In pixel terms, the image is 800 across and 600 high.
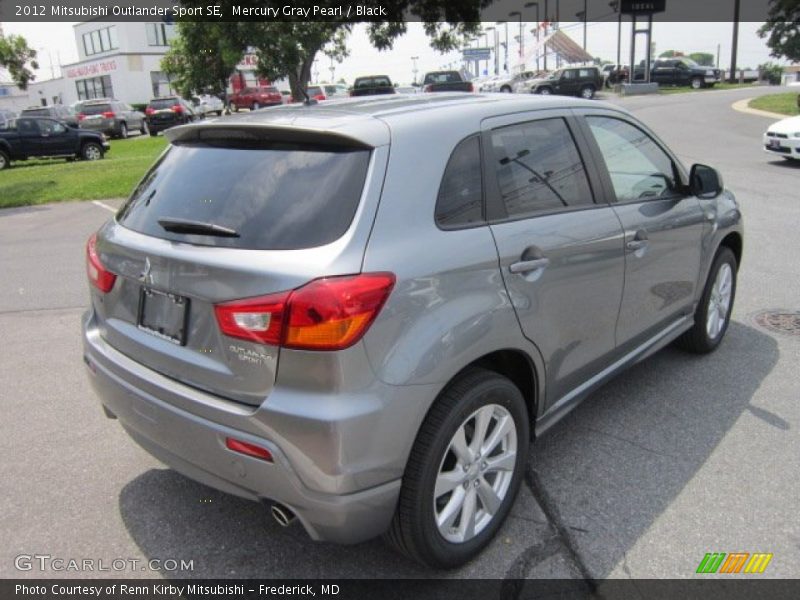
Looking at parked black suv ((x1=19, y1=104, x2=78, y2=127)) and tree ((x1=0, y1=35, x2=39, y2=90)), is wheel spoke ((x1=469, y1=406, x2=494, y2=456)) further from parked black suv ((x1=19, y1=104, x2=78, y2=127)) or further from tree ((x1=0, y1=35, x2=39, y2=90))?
parked black suv ((x1=19, y1=104, x2=78, y2=127))

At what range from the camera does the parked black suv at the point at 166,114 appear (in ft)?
103

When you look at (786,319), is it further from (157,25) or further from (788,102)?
(157,25)

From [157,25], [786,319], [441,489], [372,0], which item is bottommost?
[786,319]

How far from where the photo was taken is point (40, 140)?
21156 mm

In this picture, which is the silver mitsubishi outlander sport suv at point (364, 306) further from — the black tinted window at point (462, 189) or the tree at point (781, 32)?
the tree at point (781, 32)

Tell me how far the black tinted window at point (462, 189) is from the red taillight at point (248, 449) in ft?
3.38

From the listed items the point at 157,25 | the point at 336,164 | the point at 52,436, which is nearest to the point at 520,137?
the point at 336,164

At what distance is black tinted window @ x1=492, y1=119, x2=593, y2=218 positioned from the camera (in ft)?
9.46

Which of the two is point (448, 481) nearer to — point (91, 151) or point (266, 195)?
point (266, 195)

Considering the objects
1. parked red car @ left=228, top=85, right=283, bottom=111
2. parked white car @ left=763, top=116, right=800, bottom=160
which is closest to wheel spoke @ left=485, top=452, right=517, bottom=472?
parked white car @ left=763, top=116, right=800, bottom=160

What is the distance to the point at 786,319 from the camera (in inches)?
207

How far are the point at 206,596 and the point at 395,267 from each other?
1465 mm

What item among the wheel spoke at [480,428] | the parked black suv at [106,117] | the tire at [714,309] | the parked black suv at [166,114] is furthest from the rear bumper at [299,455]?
the parked black suv at [106,117]

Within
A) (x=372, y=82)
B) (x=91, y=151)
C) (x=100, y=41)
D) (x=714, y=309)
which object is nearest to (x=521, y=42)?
(x=100, y=41)
